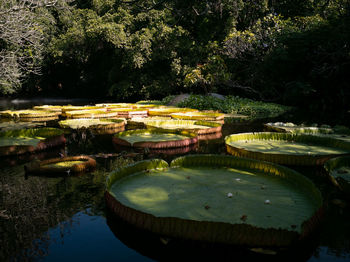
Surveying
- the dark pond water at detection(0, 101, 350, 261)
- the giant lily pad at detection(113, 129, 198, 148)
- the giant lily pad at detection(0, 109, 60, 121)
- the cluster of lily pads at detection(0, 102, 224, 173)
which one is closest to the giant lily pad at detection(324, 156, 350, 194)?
the dark pond water at detection(0, 101, 350, 261)

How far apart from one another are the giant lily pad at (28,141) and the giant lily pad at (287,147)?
3584mm

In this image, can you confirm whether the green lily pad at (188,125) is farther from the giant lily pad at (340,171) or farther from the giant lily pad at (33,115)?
the giant lily pad at (33,115)

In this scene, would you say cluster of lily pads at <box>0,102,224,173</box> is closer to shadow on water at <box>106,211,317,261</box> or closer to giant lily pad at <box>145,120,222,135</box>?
giant lily pad at <box>145,120,222,135</box>

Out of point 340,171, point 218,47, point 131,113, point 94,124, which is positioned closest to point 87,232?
point 340,171

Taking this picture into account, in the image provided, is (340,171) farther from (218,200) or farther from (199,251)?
(199,251)

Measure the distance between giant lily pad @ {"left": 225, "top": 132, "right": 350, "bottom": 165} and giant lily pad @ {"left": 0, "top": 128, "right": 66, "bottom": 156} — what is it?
3.58 meters

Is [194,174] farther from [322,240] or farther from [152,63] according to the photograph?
[152,63]

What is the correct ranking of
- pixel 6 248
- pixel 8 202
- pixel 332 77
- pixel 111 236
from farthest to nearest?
pixel 332 77, pixel 8 202, pixel 111 236, pixel 6 248

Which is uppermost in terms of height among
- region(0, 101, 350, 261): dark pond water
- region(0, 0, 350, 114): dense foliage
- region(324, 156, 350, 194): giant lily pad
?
region(0, 0, 350, 114): dense foliage

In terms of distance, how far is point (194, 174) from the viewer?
4.05 m

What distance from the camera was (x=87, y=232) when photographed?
117 inches

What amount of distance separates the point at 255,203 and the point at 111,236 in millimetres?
1398

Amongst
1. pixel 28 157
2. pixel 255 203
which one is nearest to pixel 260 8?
pixel 28 157

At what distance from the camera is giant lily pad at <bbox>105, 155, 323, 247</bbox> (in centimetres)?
243
